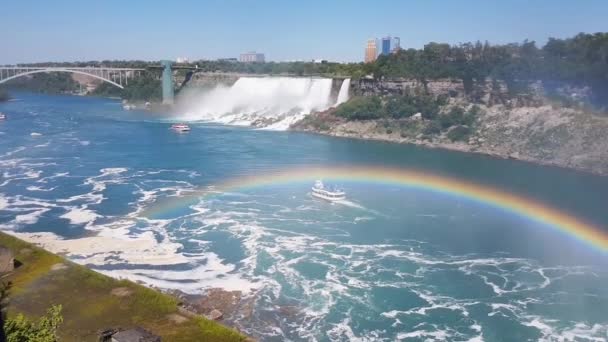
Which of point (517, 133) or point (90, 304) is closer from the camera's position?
point (90, 304)

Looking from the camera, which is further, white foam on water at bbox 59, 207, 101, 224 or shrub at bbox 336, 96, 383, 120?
shrub at bbox 336, 96, 383, 120

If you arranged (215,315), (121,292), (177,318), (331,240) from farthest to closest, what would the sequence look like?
1. (331,240)
2. (215,315)
3. (121,292)
4. (177,318)

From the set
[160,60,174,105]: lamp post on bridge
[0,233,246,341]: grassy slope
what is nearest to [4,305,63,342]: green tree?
[0,233,246,341]: grassy slope

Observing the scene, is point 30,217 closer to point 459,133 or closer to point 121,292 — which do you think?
point 121,292

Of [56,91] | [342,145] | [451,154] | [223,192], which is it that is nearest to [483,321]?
[223,192]

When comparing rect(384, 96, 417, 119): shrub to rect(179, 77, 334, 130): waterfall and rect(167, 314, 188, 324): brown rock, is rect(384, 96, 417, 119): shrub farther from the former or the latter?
rect(167, 314, 188, 324): brown rock

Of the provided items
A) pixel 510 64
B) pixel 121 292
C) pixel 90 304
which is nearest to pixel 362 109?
pixel 510 64

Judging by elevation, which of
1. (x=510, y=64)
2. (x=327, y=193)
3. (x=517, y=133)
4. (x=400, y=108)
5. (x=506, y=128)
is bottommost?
(x=327, y=193)

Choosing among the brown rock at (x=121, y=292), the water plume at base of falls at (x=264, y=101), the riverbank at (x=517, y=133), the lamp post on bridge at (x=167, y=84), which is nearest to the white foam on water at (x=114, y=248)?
the brown rock at (x=121, y=292)

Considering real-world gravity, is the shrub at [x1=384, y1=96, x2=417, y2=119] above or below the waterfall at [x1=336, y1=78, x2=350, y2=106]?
below
